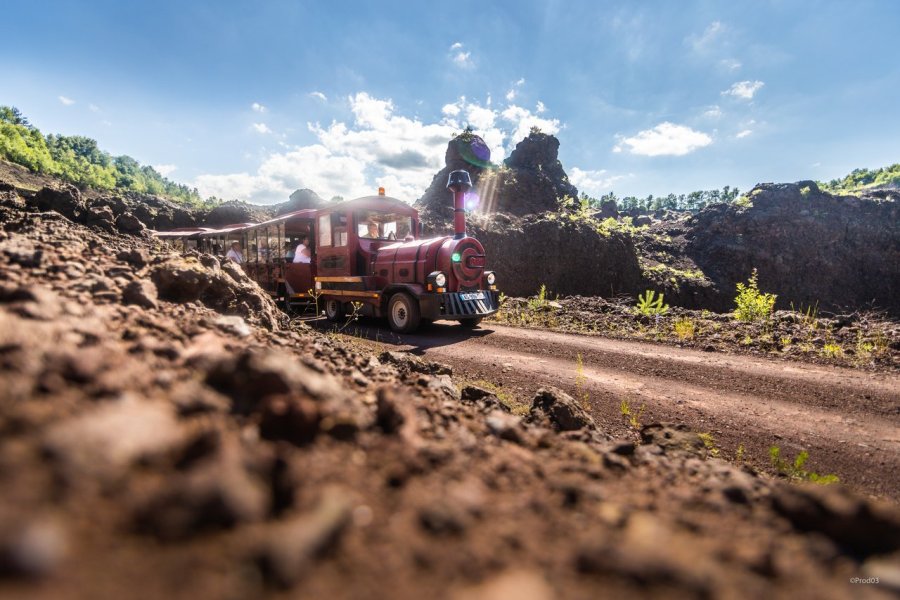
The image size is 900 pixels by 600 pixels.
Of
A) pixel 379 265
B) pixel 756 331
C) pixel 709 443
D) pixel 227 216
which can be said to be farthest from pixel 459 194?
pixel 227 216

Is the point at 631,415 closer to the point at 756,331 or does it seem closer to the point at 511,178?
the point at 756,331

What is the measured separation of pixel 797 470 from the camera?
3.25m

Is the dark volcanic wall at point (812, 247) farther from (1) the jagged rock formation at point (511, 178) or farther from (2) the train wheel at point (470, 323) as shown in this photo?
(2) the train wheel at point (470, 323)

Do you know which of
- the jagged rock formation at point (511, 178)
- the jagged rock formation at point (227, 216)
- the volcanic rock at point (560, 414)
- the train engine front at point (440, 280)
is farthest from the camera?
the jagged rock formation at point (511, 178)

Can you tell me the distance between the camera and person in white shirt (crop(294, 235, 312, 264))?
11.1m

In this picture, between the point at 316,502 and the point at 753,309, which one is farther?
the point at 753,309

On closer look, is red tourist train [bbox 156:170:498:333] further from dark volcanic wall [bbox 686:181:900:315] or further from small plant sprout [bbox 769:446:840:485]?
dark volcanic wall [bbox 686:181:900:315]

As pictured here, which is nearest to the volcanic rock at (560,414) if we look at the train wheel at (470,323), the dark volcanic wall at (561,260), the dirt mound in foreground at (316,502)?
the dirt mound in foreground at (316,502)

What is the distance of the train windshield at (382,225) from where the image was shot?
32.2 feet

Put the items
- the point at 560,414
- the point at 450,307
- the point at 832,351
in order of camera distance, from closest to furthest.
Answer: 1. the point at 560,414
2. the point at 832,351
3. the point at 450,307

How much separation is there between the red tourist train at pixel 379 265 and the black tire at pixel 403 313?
21 millimetres

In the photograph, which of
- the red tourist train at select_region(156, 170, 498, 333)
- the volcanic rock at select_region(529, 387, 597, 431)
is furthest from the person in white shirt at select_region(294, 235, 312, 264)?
the volcanic rock at select_region(529, 387, 597, 431)

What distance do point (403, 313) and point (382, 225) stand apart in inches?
104

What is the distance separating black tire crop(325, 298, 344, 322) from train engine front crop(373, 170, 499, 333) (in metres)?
1.66
